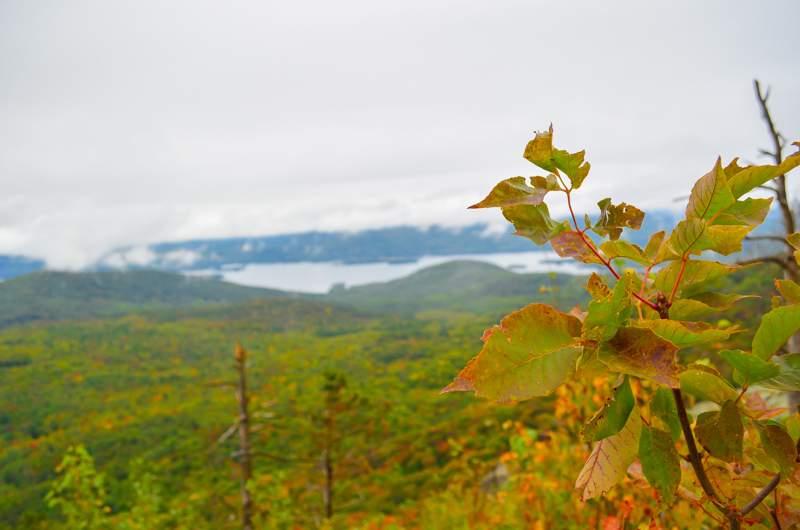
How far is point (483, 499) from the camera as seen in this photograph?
394cm

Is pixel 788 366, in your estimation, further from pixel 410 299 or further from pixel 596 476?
pixel 410 299

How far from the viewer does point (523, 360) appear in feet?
1.71

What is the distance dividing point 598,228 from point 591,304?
0.76 ft

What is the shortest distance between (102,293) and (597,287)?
136m

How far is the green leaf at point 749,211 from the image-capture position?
612 mm

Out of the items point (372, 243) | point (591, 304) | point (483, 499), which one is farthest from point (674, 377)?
point (372, 243)

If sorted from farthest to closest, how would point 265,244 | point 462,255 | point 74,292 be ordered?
point 265,244 → point 462,255 → point 74,292

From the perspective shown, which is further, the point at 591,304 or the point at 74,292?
the point at 74,292

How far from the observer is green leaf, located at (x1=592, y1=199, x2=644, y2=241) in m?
0.66

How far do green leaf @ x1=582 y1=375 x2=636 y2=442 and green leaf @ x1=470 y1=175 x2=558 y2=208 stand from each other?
265 mm

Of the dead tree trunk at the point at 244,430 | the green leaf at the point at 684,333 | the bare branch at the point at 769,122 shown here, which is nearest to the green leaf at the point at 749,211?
the green leaf at the point at 684,333

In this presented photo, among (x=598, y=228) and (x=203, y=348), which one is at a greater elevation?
(x=598, y=228)

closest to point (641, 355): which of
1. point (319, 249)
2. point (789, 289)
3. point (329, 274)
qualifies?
point (789, 289)

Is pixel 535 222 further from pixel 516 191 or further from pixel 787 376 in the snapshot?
pixel 787 376
